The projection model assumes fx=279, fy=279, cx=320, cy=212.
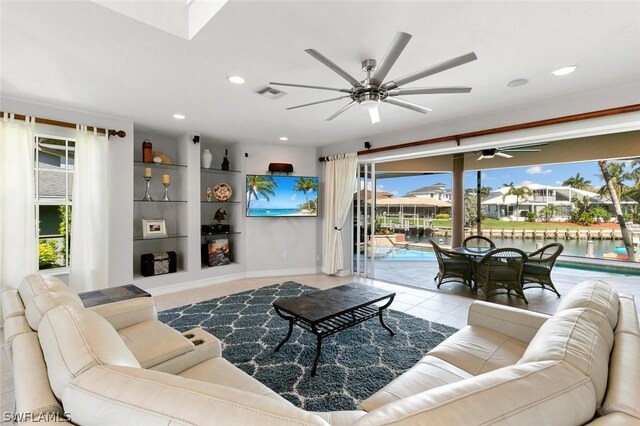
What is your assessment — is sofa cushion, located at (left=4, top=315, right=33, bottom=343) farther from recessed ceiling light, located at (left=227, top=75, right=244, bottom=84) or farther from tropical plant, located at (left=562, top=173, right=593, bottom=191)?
tropical plant, located at (left=562, top=173, right=593, bottom=191)

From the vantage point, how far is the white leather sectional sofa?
2.15ft

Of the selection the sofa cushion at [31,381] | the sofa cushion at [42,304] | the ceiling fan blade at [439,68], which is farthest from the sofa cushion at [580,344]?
the sofa cushion at [42,304]

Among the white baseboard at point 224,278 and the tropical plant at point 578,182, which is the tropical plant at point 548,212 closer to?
the tropical plant at point 578,182

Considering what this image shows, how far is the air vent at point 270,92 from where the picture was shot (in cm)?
280

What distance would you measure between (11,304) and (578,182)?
960cm

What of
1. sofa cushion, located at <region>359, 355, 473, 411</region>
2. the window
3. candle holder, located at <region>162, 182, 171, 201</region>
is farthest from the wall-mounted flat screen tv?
sofa cushion, located at <region>359, 355, 473, 411</region>

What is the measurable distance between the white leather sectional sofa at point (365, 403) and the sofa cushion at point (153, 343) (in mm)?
23

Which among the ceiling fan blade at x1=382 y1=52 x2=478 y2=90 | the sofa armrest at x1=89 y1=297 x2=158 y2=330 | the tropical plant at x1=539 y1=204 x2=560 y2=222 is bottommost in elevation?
the sofa armrest at x1=89 y1=297 x2=158 y2=330

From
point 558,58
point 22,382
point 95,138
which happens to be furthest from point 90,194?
point 558,58

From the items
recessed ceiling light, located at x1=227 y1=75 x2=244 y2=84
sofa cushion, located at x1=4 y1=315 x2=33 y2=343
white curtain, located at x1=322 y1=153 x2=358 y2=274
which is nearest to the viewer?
sofa cushion, located at x1=4 y1=315 x2=33 y2=343

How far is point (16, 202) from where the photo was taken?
3.07 meters

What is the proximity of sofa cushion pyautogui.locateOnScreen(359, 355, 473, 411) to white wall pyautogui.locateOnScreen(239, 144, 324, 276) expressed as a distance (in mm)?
4014

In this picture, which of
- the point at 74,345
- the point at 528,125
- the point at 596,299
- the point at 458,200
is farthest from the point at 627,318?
the point at 458,200

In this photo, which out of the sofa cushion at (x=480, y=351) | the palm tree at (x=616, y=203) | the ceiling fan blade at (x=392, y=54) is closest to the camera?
the ceiling fan blade at (x=392, y=54)
